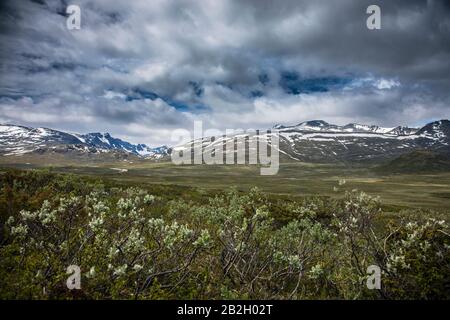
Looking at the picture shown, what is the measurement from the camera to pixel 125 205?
751 cm

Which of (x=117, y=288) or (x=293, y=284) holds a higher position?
(x=117, y=288)

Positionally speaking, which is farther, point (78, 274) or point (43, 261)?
point (43, 261)

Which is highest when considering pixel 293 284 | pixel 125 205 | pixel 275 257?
pixel 125 205

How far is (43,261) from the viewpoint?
7809mm

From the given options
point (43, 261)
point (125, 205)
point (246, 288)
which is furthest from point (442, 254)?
point (43, 261)

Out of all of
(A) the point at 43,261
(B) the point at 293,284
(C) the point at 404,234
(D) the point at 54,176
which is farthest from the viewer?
(D) the point at 54,176

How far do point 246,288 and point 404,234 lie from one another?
Result: 6462 mm

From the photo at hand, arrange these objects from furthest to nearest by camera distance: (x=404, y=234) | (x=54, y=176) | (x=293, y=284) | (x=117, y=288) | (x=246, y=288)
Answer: (x=54, y=176) < (x=404, y=234) < (x=293, y=284) < (x=246, y=288) < (x=117, y=288)
